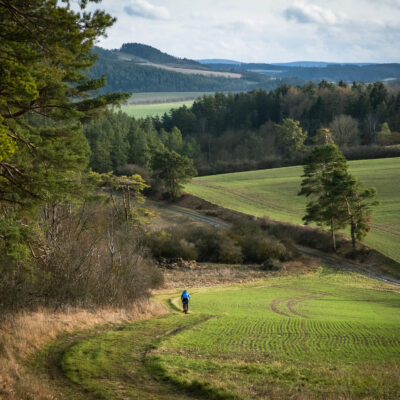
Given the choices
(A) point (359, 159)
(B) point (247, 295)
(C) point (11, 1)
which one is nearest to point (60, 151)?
(C) point (11, 1)

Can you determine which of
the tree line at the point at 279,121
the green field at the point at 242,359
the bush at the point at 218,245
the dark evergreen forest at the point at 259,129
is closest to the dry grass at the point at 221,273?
the bush at the point at 218,245

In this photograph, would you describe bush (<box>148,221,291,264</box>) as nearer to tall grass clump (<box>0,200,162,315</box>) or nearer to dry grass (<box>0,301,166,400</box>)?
tall grass clump (<box>0,200,162,315</box>)

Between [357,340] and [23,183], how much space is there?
478 inches

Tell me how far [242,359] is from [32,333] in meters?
6.16

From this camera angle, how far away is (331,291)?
37094 millimetres

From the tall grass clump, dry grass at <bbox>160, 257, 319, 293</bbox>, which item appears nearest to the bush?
dry grass at <bbox>160, 257, 319, 293</bbox>

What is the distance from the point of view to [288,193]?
266 feet

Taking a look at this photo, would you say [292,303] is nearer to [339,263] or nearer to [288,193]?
[339,263]

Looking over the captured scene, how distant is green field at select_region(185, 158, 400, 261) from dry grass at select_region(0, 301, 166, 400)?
3694 centimetres

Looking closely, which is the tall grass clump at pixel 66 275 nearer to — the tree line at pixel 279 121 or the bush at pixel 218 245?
the bush at pixel 218 245

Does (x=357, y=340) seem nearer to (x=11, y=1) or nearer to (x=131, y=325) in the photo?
(x=131, y=325)

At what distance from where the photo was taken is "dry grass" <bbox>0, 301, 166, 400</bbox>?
1017 cm

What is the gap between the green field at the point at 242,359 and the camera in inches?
437

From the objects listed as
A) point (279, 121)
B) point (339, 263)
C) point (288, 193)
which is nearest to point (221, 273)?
point (339, 263)
